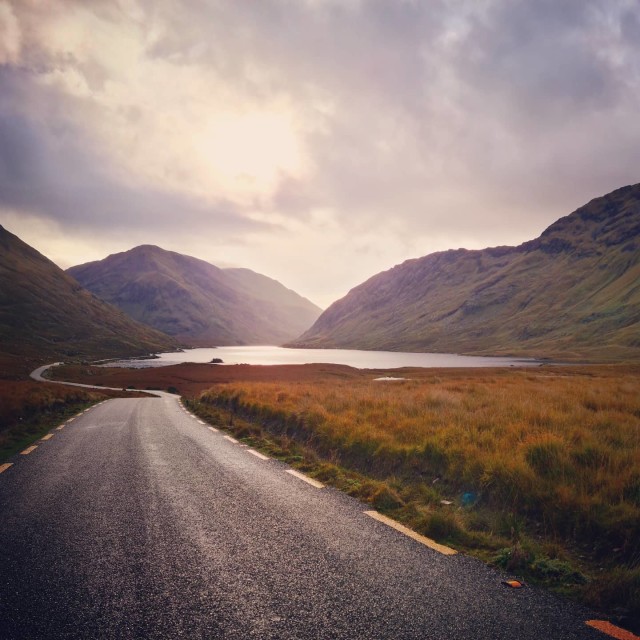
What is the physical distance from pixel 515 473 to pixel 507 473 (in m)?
0.13

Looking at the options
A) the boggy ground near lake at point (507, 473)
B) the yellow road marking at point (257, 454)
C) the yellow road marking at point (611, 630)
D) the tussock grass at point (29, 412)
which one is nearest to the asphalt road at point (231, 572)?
the yellow road marking at point (611, 630)

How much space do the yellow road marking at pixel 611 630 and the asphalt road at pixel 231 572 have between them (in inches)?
3.7

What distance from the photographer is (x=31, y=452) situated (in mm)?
11188

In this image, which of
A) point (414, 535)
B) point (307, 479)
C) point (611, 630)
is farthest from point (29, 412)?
point (611, 630)

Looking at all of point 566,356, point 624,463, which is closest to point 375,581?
point 624,463

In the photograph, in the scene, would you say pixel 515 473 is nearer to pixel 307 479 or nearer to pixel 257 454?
pixel 307 479

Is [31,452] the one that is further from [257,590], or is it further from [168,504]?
[257,590]

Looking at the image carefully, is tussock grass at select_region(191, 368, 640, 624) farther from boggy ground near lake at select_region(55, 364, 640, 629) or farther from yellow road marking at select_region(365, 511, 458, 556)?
yellow road marking at select_region(365, 511, 458, 556)

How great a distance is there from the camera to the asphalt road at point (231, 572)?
12.0ft

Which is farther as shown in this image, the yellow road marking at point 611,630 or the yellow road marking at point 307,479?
the yellow road marking at point 307,479

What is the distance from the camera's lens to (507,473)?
7262 mm

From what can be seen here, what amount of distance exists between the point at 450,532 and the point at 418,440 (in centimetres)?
433

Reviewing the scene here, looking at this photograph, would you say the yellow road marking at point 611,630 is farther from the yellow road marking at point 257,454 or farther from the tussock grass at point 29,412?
the tussock grass at point 29,412

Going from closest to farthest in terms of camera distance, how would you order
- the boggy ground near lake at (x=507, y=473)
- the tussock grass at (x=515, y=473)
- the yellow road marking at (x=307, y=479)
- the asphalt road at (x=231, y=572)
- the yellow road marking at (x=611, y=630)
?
the yellow road marking at (x=611, y=630)
the asphalt road at (x=231, y=572)
the boggy ground near lake at (x=507, y=473)
the tussock grass at (x=515, y=473)
the yellow road marking at (x=307, y=479)
